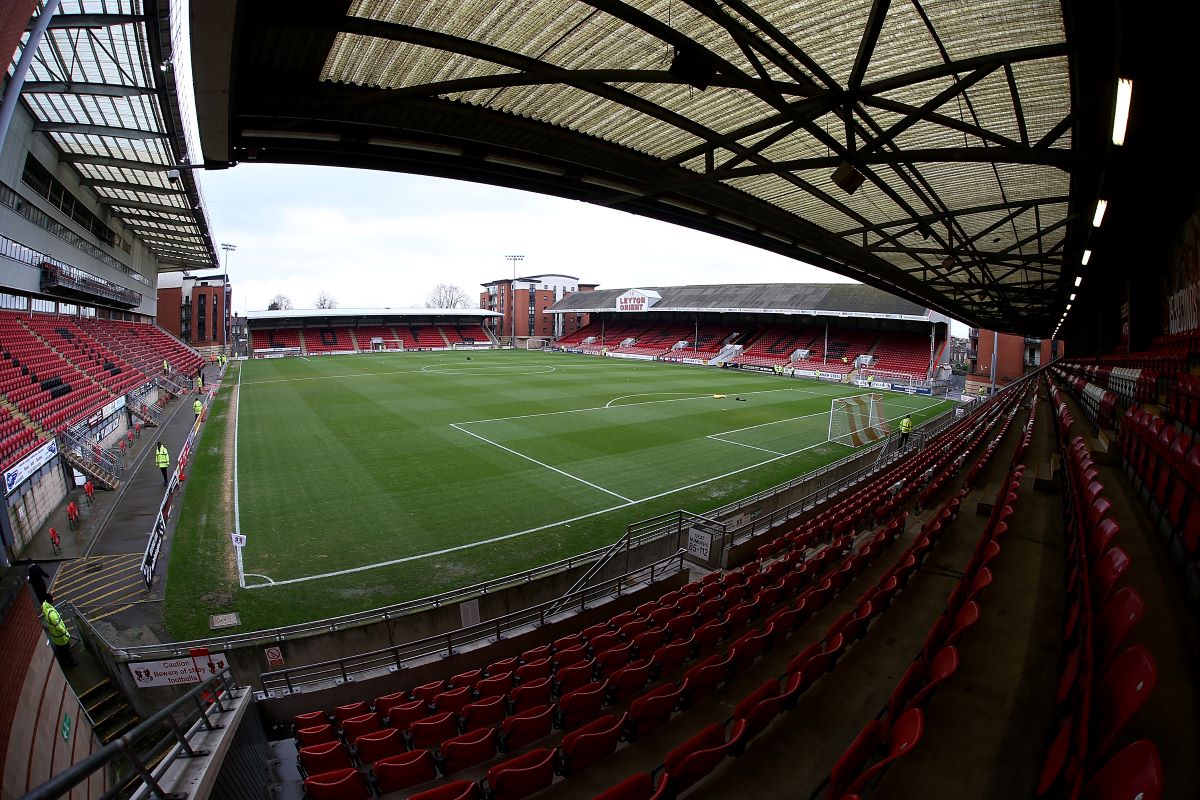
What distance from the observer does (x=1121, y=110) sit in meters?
4.45

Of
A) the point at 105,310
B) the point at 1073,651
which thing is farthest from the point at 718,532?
the point at 105,310

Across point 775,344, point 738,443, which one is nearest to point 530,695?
point 738,443

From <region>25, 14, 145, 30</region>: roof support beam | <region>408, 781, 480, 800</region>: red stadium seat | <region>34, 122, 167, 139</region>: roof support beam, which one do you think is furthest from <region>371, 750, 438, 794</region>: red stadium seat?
<region>34, 122, 167, 139</region>: roof support beam

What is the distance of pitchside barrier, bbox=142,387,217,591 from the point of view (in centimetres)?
1063

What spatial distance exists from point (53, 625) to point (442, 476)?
32.4 ft

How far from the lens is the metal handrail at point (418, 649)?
22.9ft

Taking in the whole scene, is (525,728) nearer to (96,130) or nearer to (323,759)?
(323,759)

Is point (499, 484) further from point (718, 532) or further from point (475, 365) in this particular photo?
point (475, 365)

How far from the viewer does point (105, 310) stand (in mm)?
35594

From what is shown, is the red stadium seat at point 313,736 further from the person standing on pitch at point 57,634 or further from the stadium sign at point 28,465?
the stadium sign at point 28,465

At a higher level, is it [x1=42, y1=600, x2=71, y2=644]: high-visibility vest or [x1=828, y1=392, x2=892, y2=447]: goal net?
[x1=828, y1=392, x2=892, y2=447]: goal net

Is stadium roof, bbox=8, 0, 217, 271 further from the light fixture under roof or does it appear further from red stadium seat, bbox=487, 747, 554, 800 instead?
Answer: the light fixture under roof

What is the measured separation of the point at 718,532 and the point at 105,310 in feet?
143

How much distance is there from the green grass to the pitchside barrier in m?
0.39
